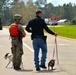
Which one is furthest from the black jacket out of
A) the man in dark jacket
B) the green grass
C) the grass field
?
the green grass

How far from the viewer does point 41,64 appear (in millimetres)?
12820

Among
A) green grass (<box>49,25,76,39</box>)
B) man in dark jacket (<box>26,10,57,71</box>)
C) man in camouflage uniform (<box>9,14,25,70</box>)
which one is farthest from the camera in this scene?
green grass (<box>49,25,76,39</box>)

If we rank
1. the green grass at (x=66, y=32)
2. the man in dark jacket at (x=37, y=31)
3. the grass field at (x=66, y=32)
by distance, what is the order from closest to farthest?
1. the man in dark jacket at (x=37, y=31)
2. the grass field at (x=66, y=32)
3. the green grass at (x=66, y=32)

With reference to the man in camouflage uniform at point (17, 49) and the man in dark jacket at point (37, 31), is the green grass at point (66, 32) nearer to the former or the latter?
the man in camouflage uniform at point (17, 49)

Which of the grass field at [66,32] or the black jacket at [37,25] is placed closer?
the black jacket at [37,25]

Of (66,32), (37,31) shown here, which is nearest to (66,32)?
(66,32)

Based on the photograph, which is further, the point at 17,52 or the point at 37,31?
the point at 17,52

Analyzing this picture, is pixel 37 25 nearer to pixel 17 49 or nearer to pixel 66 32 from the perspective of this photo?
pixel 17 49

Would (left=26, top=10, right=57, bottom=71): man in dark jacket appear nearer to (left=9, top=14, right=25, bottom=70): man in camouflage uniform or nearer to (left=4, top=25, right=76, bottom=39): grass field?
(left=9, top=14, right=25, bottom=70): man in camouflage uniform

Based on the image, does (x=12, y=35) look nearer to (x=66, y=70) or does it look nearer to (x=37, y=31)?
(x=37, y=31)

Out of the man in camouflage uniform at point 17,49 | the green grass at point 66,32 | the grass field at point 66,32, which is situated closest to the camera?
the man in camouflage uniform at point 17,49

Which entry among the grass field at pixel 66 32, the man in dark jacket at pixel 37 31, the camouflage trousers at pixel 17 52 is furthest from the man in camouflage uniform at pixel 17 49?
the grass field at pixel 66 32

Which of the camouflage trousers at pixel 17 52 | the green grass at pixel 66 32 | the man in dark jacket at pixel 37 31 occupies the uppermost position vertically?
the man in dark jacket at pixel 37 31

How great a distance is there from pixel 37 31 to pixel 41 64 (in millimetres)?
1114
